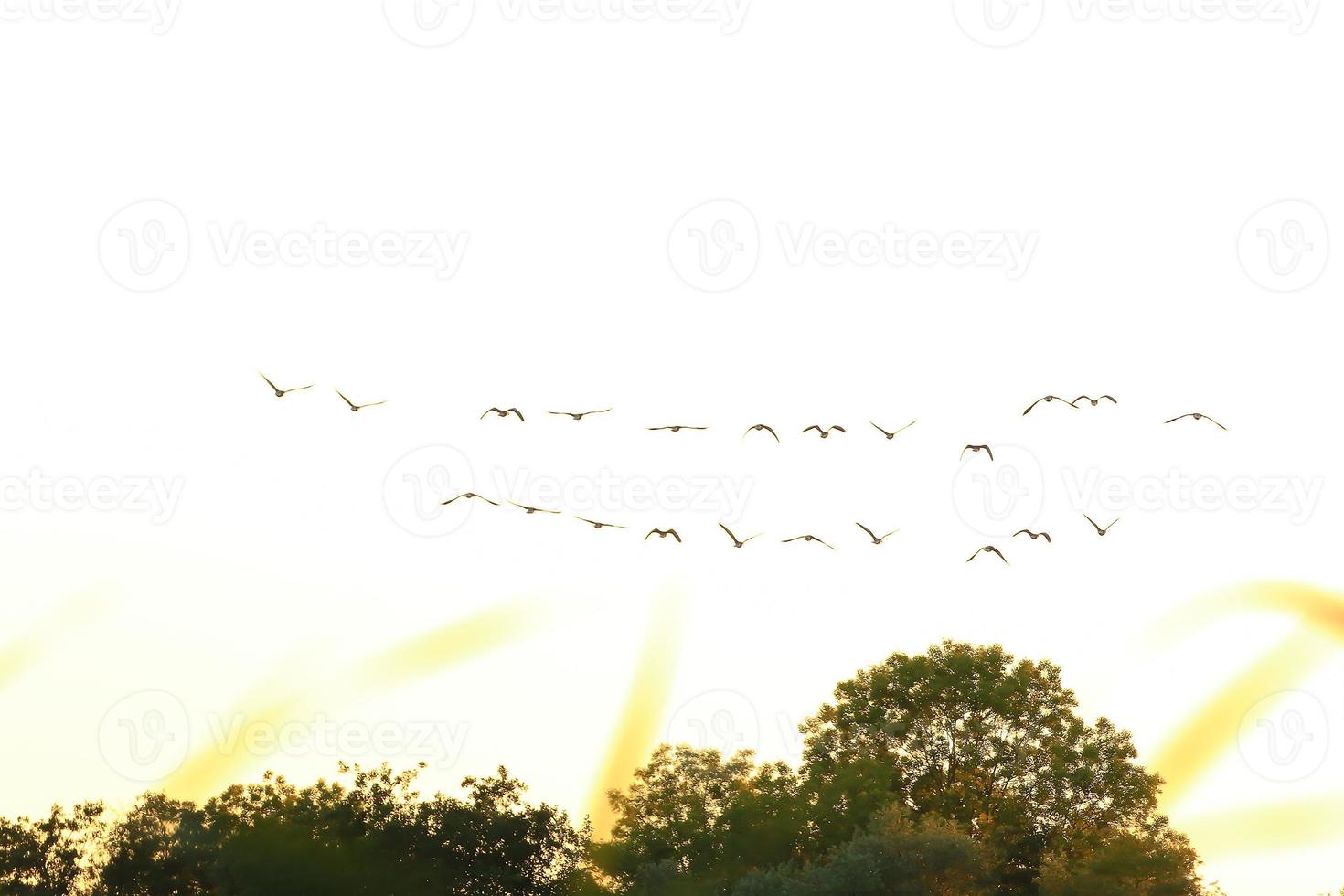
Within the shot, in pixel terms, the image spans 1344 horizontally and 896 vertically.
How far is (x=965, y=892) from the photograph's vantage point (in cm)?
5416

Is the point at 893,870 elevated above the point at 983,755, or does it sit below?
below

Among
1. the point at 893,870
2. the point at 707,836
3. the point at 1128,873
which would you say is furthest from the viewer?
the point at 707,836

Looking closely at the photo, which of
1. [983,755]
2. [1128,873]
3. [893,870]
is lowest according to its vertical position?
[893,870]

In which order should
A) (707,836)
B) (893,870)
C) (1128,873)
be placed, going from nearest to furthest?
(893,870) → (1128,873) → (707,836)

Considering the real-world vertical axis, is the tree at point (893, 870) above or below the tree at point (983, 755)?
below

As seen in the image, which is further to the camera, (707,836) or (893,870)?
(707,836)

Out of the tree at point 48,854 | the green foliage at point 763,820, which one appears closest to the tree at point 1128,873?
the green foliage at point 763,820

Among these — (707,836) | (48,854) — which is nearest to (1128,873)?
(707,836)

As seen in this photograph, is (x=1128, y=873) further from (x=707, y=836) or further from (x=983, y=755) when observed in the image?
(x=707, y=836)

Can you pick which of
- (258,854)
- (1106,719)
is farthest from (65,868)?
(1106,719)

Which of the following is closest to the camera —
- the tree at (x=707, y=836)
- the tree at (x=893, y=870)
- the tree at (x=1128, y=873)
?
the tree at (x=893, y=870)

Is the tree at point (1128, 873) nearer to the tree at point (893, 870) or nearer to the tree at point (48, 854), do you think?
the tree at point (893, 870)

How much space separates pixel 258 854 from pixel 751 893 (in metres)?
20.4

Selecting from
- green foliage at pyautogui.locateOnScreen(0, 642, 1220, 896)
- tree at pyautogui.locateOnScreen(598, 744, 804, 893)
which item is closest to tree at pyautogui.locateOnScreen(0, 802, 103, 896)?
green foliage at pyautogui.locateOnScreen(0, 642, 1220, 896)
